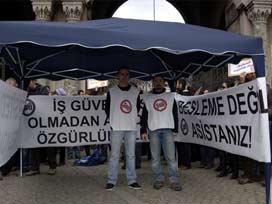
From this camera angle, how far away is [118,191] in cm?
723

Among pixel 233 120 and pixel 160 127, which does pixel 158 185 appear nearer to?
pixel 160 127

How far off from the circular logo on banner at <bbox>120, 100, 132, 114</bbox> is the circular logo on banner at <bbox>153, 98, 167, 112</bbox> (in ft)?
1.47

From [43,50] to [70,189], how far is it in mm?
2599

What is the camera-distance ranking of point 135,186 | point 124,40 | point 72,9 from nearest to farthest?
point 124,40
point 135,186
point 72,9

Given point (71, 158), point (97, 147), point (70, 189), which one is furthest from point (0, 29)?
point (71, 158)

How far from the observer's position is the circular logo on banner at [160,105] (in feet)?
24.6

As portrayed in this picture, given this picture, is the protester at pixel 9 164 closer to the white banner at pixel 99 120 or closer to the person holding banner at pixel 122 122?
the white banner at pixel 99 120

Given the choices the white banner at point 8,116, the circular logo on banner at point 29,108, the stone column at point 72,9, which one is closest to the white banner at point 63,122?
the circular logo on banner at point 29,108

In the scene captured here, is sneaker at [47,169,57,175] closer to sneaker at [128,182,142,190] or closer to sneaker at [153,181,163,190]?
sneaker at [128,182,142,190]

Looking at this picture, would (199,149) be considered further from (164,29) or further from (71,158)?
(164,29)

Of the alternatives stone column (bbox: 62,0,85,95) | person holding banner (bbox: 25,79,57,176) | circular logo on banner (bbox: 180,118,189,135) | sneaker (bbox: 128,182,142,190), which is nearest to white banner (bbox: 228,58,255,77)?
circular logo on banner (bbox: 180,118,189,135)

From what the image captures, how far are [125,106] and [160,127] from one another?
0.70m

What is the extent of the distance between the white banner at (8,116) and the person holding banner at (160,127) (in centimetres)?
219

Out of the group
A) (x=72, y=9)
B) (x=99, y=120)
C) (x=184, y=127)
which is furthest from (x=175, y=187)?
(x=72, y=9)
